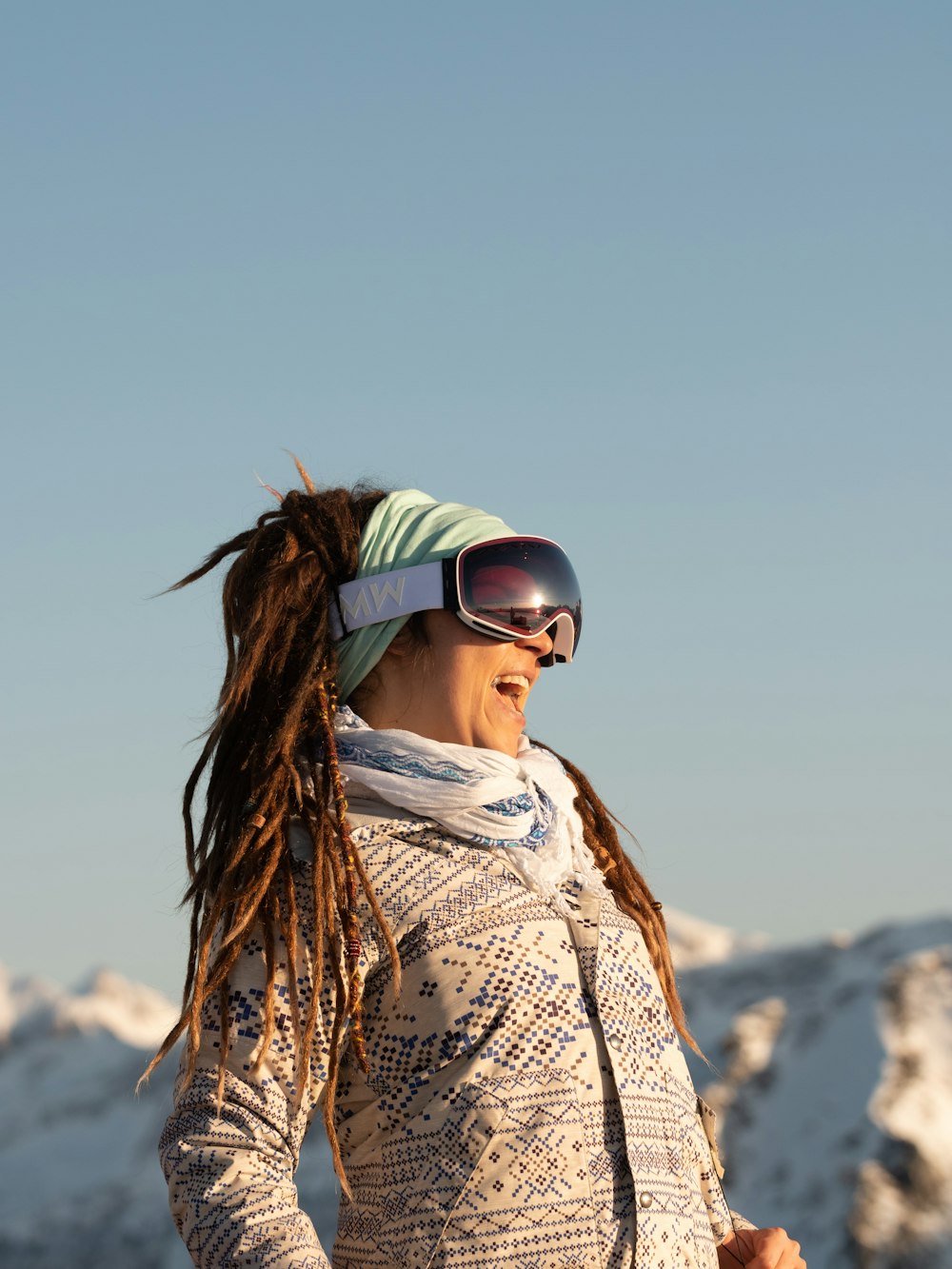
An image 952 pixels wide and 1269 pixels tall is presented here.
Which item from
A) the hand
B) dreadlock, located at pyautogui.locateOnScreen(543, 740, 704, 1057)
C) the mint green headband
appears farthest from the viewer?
dreadlock, located at pyautogui.locateOnScreen(543, 740, 704, 1057)

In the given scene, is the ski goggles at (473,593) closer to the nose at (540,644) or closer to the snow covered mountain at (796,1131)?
the nose at (540,644)

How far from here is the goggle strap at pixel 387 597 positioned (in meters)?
3.40

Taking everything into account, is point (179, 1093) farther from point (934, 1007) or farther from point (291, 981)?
point (934, 1007)

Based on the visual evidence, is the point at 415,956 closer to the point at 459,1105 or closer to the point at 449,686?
the point at 459,1105

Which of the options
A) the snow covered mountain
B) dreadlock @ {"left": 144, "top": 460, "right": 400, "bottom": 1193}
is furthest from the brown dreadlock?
the snow covered mountain

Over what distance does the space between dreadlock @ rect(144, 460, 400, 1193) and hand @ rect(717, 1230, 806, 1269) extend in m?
0.90

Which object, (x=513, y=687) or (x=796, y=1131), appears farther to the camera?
(x=796, y=1131)

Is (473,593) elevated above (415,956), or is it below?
above

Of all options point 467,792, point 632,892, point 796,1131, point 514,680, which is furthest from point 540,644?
point 796,1131

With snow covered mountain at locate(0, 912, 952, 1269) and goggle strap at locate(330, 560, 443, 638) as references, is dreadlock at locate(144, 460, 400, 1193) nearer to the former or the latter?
goggle strap at locate(330, 560, 443, 638)

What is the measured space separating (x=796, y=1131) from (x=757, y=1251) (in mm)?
20918

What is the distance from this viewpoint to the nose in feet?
11.4

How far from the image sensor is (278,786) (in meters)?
3.16

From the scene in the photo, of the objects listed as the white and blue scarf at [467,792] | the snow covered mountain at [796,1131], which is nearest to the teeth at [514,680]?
the white and blue scarf at [467,792]
